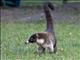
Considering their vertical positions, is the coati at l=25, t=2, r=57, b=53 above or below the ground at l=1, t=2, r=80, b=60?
above

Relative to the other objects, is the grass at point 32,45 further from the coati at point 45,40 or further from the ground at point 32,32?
the coati at point 45,40

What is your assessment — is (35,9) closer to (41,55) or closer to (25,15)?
(25,15)

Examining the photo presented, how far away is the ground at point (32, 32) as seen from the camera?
8.06 meters

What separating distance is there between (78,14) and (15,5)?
3.50m

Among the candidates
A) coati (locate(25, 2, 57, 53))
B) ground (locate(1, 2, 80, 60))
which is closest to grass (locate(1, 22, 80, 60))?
ground (locate(1, 2, 80, 60))

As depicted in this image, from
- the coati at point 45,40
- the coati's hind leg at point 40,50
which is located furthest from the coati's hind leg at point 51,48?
the coati's hind leg at point 40,50

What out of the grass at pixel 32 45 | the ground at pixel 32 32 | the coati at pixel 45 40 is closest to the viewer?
the coati at pixel 45 40

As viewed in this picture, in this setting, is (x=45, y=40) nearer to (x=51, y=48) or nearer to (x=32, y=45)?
(x=51, y=48)

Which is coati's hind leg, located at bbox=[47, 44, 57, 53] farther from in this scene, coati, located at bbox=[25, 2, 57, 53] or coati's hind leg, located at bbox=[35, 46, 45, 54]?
coati's hind leg, located at bbox=[35, 46, 45, 54]

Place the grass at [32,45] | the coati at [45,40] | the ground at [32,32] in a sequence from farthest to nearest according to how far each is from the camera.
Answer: the ground at [32,32] → the grass at [32,45] → the coati at [45,40]

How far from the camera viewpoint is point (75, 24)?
13789 mm

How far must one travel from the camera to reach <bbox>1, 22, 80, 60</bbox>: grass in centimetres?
795

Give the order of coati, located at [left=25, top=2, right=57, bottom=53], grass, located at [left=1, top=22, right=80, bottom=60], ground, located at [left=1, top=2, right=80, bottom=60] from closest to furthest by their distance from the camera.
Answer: coati, located at [left=25, top=2, right=57, bottom=53], grass, located at [left=1, top=22, right=80, bottom=60], ground, located at [left=1, top=2, right=80, bottom=60]

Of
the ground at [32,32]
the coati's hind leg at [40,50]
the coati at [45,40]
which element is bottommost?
the ground at [32,32]
